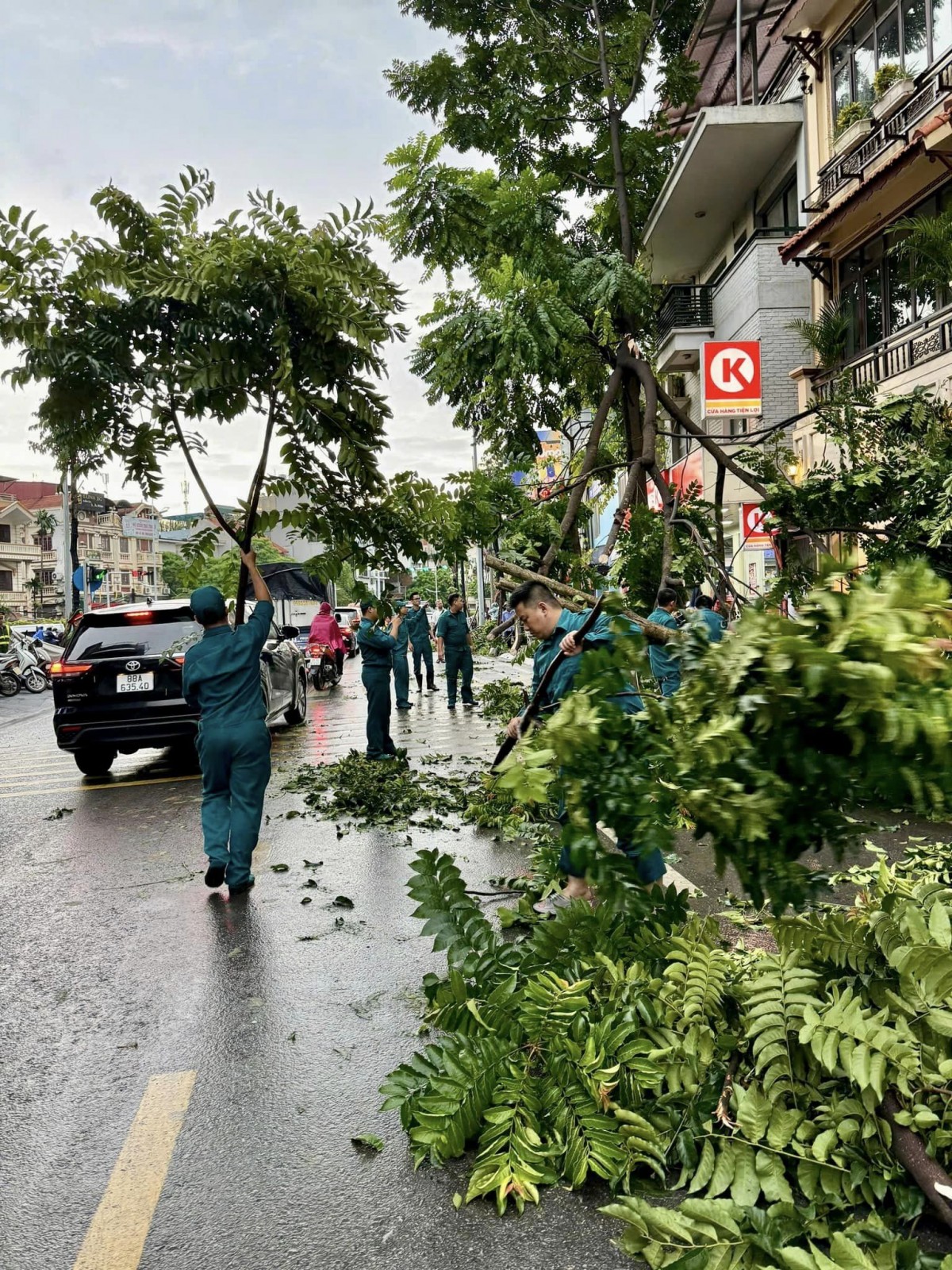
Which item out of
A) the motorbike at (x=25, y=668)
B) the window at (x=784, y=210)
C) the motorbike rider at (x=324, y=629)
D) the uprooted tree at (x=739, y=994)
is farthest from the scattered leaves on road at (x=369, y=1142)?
the motorbike at (x=25, y=668)

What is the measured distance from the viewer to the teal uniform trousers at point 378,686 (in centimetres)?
1111

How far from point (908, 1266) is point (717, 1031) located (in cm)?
97

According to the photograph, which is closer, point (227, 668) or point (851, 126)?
point (227, 668)

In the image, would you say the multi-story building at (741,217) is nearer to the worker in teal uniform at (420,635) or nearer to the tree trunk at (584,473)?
the worker in teal uniform at (420,635)

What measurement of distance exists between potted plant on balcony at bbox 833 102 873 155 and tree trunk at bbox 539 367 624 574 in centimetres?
1060

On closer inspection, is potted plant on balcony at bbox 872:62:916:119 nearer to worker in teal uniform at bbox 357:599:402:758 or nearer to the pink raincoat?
worker in teal uniform at bbox 357:599:402:758

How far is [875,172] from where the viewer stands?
14.2 metres

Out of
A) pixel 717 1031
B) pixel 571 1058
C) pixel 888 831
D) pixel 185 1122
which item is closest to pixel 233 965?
pixel 185 1122

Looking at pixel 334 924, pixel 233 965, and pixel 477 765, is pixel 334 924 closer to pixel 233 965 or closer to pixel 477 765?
pixel 233 965

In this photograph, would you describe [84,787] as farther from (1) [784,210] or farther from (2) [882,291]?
(1) [784,210]

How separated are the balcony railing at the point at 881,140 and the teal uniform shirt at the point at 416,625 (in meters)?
10.1

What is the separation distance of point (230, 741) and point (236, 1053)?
8.49 feet

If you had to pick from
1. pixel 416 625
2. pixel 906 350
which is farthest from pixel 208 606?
pixel 416 625

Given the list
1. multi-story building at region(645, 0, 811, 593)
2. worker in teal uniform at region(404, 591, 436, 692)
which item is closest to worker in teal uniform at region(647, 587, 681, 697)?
multi-story building at region(645, 0, 811, 593)
